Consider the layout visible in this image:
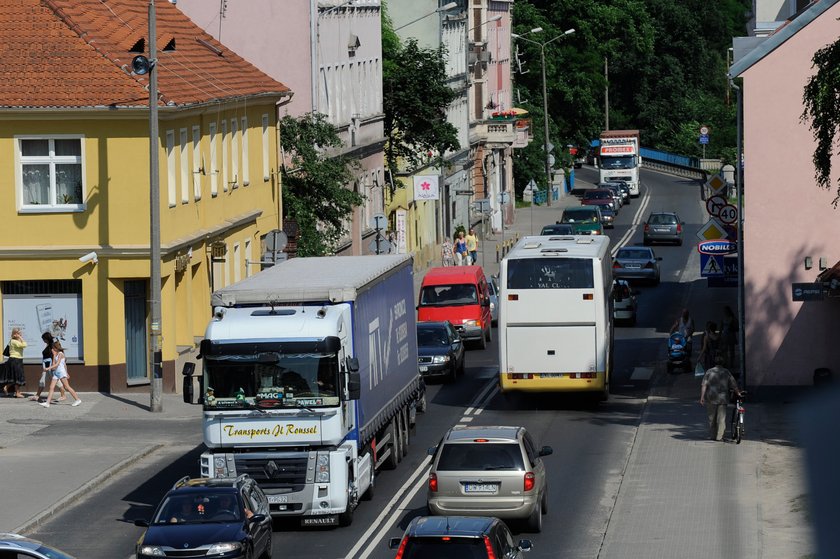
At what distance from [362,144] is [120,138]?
79.9 ft

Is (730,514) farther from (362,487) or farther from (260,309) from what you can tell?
(260,309)

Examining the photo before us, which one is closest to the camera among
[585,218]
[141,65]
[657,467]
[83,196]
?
[657,467]

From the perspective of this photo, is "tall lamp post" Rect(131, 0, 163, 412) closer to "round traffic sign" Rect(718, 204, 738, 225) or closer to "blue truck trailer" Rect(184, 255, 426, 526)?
"blue truck trailer" Rect(184, 255, 426, 526)

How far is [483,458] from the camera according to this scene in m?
22.8

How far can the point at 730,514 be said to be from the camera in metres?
24.4

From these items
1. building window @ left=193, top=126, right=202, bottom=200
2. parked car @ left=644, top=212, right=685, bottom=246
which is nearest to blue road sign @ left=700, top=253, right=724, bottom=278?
building window @ left=193, top=126, right=202, bottom=200

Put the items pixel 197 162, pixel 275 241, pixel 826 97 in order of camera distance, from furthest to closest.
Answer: pixel 275 241 < pixel 197 162 < pixel 826 97

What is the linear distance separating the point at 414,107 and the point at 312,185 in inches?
702

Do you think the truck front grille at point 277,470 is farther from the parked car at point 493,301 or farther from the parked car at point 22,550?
the parked car at point 493,301

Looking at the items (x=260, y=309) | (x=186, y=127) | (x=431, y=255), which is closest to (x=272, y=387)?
(x=260, y=309)

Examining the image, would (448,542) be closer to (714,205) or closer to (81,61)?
(714,205)

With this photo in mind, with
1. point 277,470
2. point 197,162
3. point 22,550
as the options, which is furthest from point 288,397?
point 197,162

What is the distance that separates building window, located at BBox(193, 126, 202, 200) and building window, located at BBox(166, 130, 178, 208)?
1.76 metres

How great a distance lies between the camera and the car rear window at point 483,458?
22.8 metres
